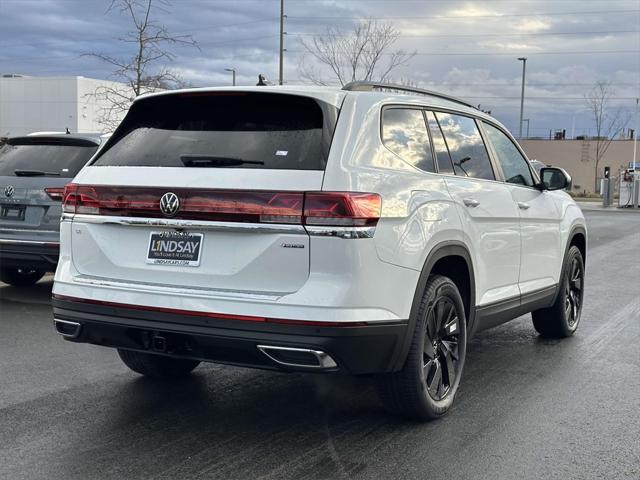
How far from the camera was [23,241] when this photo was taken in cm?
762

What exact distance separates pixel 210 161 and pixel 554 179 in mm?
3408

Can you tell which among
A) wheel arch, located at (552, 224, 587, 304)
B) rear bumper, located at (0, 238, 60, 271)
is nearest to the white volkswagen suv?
wheel arch, located at (552, 224, 587, 304)

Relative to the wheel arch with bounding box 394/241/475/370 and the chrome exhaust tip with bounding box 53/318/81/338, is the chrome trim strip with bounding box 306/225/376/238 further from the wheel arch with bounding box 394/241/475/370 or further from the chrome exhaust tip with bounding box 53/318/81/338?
the chrome exhaust tip with bounding box 53/318/81/338

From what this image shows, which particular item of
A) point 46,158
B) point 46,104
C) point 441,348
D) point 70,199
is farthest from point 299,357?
point 46,104

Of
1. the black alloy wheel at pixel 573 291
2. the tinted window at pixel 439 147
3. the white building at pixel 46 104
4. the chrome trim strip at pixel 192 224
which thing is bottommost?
the black alloy wheel at pixel 573 291

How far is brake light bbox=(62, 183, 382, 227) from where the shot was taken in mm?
3664

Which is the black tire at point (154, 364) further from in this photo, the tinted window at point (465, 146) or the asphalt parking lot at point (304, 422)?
the tinted window at point (465, 146)

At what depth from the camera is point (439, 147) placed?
15.7 ft

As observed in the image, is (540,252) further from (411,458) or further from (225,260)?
(225,260)

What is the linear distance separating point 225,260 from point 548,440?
2.05m

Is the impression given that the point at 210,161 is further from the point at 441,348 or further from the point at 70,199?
the point at 441,348

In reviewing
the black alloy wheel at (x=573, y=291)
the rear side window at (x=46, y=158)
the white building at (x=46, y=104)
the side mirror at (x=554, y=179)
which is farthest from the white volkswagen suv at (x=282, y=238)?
the white building at (x=46, y=104)

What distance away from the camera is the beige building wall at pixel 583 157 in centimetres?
6538

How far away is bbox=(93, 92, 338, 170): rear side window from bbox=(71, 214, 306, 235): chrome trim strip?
1.03 feet
